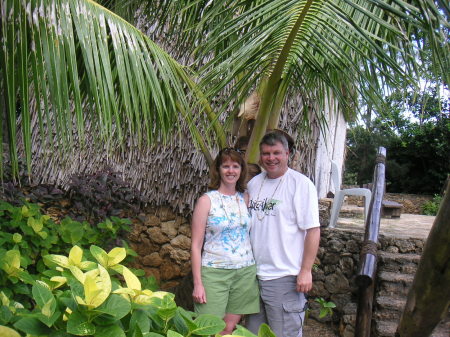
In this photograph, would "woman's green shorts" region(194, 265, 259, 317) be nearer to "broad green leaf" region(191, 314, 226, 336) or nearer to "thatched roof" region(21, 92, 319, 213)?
"broad green leaf" region(191, 314, 226, 336)

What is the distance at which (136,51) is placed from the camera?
2.43 metres

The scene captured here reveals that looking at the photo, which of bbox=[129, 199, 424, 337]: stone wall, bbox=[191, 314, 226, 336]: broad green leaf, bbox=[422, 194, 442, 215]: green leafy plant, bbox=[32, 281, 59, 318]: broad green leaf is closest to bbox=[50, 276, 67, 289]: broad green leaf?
bbox=[32, 281, 59, 318]: broad green leaf

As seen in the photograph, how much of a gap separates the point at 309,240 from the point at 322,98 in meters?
1.06

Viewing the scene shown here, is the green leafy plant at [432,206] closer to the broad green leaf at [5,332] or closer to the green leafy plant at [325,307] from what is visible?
the green leafy plant at [325,307]

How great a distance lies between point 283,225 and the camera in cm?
250

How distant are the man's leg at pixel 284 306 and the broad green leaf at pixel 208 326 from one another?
1338 mm

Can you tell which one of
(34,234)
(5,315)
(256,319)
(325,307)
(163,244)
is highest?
(5,315)

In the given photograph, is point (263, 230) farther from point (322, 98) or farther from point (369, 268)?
point (369, 268)

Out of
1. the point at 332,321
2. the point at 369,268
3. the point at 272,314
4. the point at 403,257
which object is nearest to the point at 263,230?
the point at 272,314

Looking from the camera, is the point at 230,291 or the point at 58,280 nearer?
the point at 58,280

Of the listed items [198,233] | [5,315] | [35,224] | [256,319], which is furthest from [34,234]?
[5,315]

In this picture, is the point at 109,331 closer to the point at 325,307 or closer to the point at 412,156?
the point at 325,307

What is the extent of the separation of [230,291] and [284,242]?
38 centimetres

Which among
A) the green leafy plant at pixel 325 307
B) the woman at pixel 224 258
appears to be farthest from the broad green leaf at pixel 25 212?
the green leafy plant at pixel 325 307
